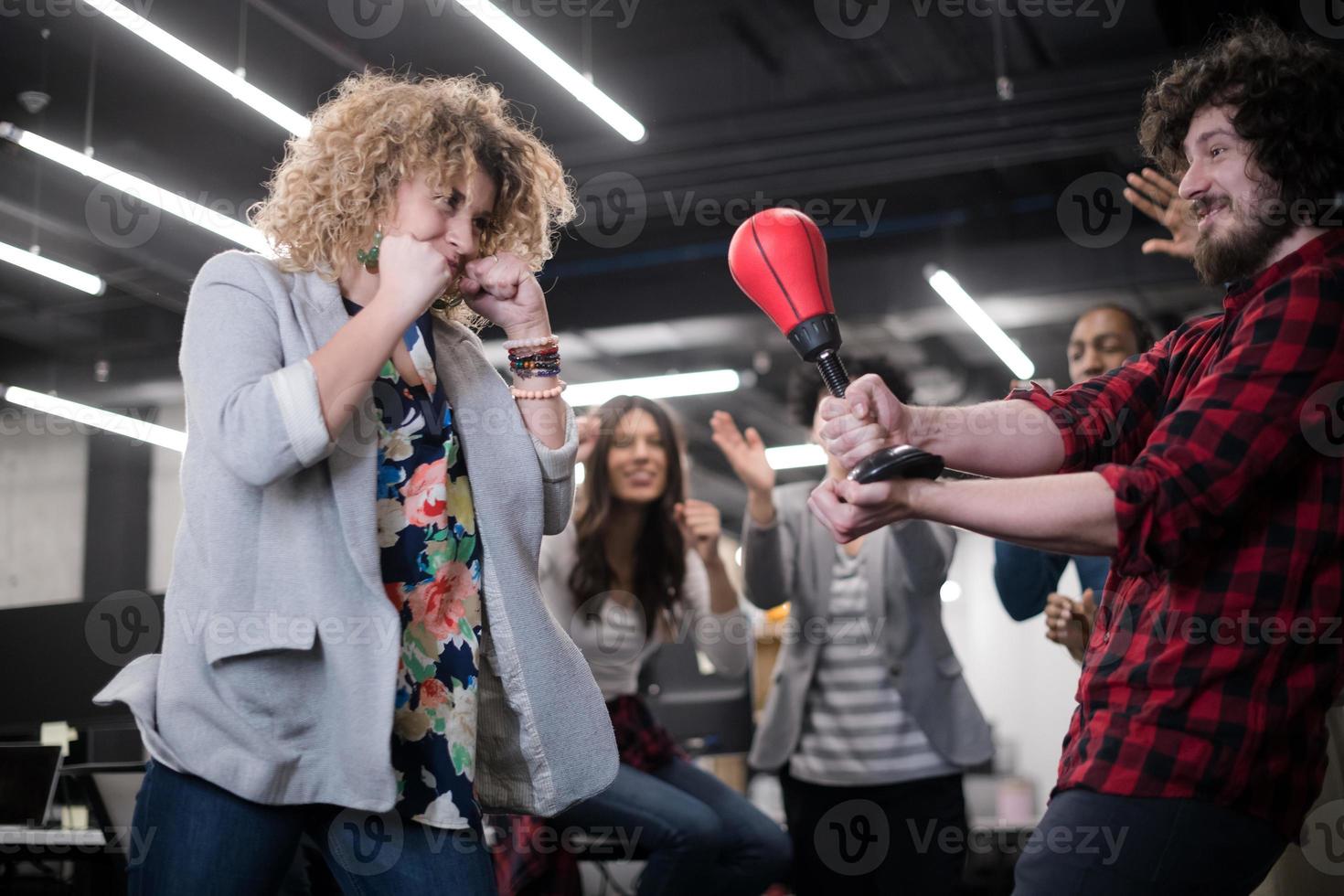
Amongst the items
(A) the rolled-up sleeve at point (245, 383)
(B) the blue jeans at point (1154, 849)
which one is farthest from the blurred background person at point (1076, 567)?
(A) the rolled-up sleeve at point (245, 383)

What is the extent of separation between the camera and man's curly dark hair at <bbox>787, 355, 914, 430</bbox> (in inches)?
142

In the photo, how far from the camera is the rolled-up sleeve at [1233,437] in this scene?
1.22 meters

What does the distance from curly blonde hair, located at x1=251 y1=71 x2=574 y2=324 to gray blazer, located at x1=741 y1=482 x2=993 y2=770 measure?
1597 millimetres

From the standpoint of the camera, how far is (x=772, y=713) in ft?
10.7

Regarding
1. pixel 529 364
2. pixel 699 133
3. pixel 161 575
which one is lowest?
pixel 529 364

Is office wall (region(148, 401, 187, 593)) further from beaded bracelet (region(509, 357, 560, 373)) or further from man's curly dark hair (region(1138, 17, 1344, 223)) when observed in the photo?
man's curly dark hair (region(1138, 17, 1344, 223))

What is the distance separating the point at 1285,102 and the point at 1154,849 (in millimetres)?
845

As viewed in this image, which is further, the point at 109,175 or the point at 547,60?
the point at 109,175

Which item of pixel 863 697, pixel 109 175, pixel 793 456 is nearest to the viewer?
pixel 863 697

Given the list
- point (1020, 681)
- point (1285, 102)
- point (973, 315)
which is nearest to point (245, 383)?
point (1285, 102)

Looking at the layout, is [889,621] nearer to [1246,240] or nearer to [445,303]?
[445,303]

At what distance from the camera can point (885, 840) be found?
3100mm

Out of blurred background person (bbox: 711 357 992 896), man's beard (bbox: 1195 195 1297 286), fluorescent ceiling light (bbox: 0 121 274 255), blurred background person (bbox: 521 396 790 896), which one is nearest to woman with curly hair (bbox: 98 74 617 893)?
man's beard (bbox: 1195 195 1297 286)

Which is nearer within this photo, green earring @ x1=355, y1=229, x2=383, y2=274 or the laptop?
green earring @ x1=355, y1=229, x2=383, y2=274
